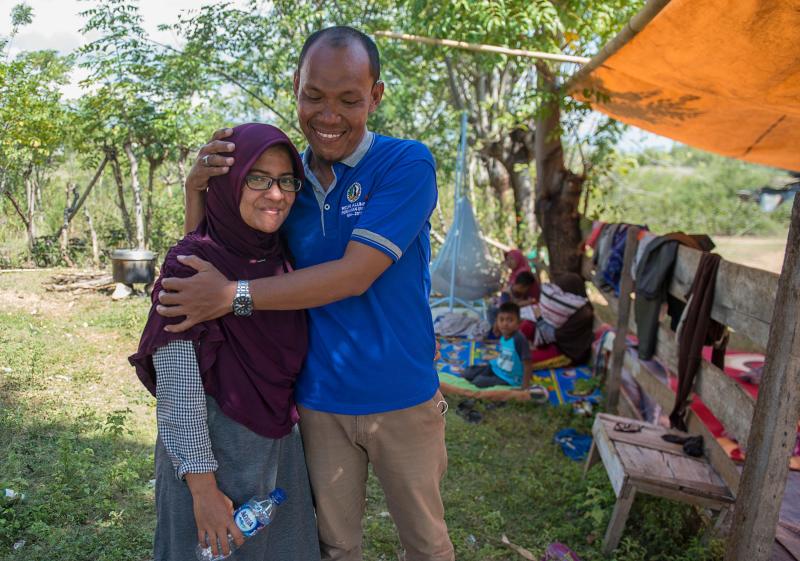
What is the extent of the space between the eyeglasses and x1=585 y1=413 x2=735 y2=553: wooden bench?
6.97ft

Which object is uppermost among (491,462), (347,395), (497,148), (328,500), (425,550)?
(497,148)

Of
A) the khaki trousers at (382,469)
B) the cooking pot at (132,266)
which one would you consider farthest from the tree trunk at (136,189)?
the khaki trousers at (382,469)

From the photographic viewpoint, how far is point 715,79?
4004 mm

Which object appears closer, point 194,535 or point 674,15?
point 194,535

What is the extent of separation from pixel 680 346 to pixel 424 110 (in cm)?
851

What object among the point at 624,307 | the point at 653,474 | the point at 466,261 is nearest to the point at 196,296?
the point at 653,474

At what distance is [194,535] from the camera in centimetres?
155

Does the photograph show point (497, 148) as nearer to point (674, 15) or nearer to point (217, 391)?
point (674, 15)

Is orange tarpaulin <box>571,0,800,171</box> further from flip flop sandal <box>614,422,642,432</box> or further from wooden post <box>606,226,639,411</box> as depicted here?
flip flop sandal <box>614,422,642,432</box>

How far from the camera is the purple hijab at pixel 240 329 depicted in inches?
58.3

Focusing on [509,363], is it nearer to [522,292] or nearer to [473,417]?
[473,417]

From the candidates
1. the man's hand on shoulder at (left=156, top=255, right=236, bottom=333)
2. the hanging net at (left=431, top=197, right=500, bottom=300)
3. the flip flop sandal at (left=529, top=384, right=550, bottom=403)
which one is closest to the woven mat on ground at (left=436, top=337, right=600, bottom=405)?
the flip flop sandal at (left=529, top=384, right=550, bottom=403)

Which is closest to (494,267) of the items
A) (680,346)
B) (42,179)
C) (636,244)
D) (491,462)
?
(636,244)

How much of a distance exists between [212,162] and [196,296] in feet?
1.14
